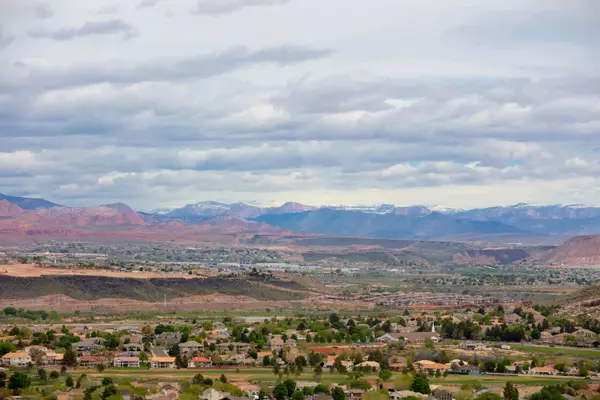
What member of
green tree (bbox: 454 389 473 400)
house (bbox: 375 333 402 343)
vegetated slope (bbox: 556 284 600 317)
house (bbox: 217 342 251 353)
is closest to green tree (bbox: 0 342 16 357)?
house (bbox: 217 342 251 353)

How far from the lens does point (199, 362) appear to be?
91250 millimetres

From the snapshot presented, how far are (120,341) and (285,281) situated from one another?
262 feet

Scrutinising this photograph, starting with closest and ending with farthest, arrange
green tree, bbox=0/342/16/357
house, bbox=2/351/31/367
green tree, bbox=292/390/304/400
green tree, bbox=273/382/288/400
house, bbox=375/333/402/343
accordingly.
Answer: green tree, bbox=292/390/304/400, green tree, bbox=273/382/288/400, house, bbox=2/351/31/367, green tree, bbox=0/342/16/357, house, bbox=375/333/402/343

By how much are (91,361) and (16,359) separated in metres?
5.65

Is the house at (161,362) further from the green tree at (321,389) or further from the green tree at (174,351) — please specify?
the green tree at (321,389)

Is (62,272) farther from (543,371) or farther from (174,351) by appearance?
(543,371)

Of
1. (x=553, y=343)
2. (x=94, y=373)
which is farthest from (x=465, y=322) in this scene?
(x=94, y=373)

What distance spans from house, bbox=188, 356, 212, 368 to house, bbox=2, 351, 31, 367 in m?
12.4

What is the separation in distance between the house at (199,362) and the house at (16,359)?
40.6ft

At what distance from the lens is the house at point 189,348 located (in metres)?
95.8

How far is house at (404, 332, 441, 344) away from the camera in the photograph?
107m

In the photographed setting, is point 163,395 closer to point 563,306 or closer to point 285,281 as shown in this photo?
point 563,306

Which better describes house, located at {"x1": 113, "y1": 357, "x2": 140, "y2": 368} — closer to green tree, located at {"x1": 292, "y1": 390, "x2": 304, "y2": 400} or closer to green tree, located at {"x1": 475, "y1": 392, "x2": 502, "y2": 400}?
green tree, located at {"x1": 292, "y1": 390, "x2": 304, "y2": 400}

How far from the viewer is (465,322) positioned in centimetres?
11706
